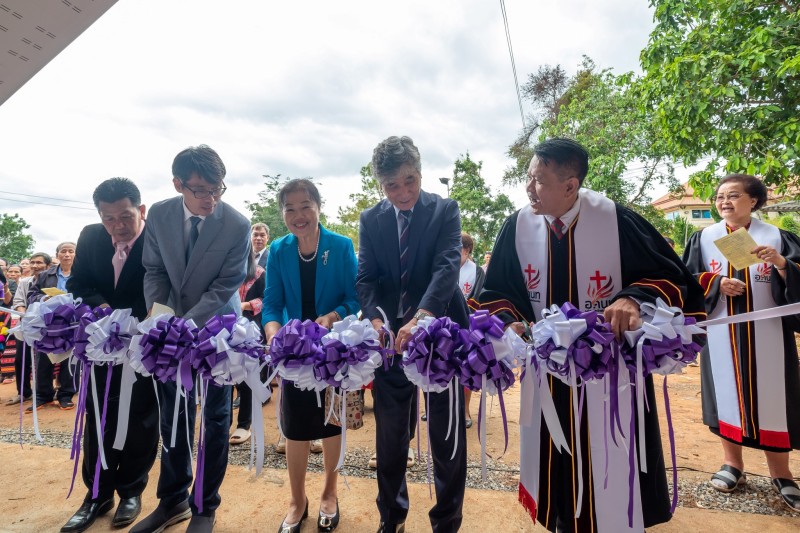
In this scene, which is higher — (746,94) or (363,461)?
(746,94)

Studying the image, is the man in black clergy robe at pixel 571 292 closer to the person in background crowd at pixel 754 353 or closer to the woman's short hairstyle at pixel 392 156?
the woman's short hairstyle at pixel 392 156

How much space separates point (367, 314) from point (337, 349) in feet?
1.85

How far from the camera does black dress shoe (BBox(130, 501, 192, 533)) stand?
2373 millimetres

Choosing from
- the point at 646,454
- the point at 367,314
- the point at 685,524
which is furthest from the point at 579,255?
the point at 685,524

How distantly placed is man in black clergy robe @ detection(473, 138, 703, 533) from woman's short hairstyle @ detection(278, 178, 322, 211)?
1199 mm

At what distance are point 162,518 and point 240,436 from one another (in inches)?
62.8

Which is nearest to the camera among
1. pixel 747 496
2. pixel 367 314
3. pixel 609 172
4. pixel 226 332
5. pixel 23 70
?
pixel 23 70

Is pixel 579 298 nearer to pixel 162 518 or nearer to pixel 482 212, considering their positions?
pixel 162 518

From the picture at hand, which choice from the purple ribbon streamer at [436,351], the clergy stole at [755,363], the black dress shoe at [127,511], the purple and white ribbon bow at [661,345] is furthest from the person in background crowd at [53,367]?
the clergy stole at [755,363]

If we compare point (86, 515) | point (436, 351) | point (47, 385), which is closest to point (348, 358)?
point (436, 351)

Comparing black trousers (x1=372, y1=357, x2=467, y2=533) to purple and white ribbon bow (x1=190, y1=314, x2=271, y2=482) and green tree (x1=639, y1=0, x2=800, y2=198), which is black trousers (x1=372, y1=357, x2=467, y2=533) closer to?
purple and white ribbon bow (x1=190, y1=314, x2=271, y2=482)

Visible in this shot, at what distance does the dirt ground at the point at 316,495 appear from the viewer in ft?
8.33

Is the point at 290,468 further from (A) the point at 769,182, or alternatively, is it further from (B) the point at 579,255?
(A) the point at 769,182

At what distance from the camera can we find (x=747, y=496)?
112 inches
